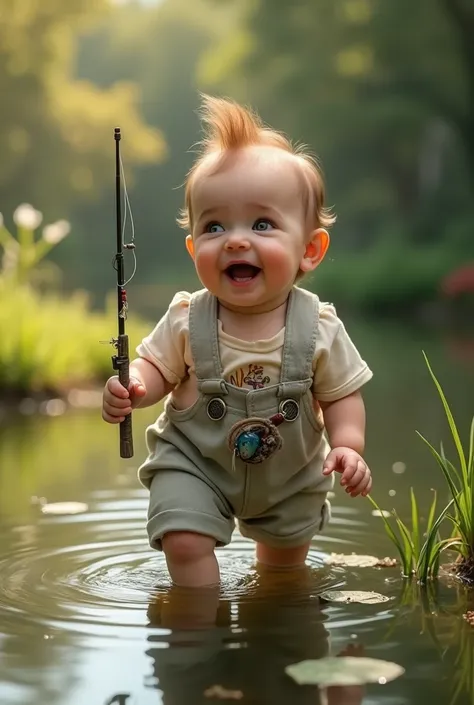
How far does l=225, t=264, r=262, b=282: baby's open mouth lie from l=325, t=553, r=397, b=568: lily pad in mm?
674

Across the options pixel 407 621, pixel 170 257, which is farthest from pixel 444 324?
pixel 170 257

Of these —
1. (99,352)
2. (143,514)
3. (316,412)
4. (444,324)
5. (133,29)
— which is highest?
(133,29)

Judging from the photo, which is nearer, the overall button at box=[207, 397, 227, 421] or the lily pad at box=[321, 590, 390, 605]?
the lily pad at box=[321, 590, 390, 605]

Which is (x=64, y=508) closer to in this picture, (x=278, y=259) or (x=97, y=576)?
(x=97, y=576)

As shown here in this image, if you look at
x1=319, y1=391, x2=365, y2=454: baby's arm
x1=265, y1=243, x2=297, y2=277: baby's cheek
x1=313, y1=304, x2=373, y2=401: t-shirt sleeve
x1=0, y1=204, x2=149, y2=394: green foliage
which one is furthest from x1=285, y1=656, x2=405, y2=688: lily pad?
x1=0, y1=204, x2=149, y2=394: green foliage

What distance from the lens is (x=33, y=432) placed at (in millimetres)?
5016

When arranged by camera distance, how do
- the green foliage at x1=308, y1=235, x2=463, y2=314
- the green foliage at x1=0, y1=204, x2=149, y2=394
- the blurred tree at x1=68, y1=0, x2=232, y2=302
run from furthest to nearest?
the blurred tree at x1=68, y1=0, x2=232, y2=302, the green foliage at x1=308, y1=235, x2=463, y2=314, the green foliage at x1=0, y1=204, x2=149, y2=394

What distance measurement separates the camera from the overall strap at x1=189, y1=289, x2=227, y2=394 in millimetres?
2402

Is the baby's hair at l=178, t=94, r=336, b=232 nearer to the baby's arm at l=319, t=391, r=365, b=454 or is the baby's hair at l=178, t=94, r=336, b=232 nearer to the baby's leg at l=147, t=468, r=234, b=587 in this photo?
the baby's arm at l=319, t=391, r=365, b=454

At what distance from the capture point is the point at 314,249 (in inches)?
98.7

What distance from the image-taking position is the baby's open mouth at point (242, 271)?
239 cm

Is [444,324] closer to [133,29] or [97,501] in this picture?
[97,501]

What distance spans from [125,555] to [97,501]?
0.70 m

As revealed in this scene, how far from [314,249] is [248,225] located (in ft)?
0.64
